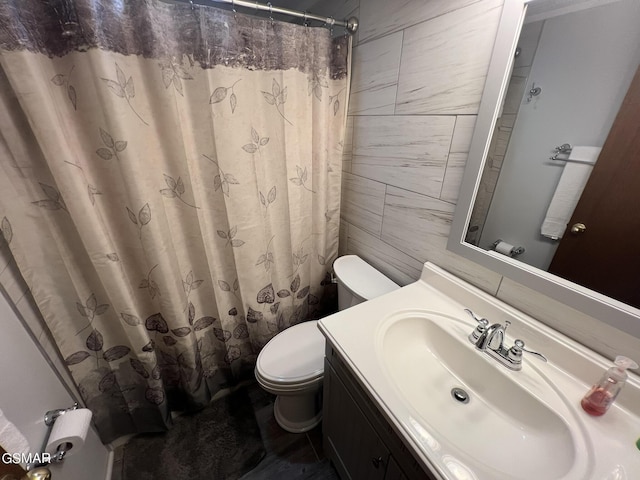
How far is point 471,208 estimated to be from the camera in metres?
0.90

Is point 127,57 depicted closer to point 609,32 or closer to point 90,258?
point 90,258

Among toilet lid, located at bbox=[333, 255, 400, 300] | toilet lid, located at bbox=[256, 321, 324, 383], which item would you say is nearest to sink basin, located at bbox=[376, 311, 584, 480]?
toilet lid, located at bbox=[333, 255, 400, 300]

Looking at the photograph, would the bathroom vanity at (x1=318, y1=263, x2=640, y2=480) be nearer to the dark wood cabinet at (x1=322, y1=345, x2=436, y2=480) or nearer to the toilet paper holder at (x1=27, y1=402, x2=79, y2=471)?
the dark wood cabinet at (x1=322, y1=345, x2=436, y2=480)

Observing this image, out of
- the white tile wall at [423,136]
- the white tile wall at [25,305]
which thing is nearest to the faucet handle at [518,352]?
the white tile wall at [423,136]

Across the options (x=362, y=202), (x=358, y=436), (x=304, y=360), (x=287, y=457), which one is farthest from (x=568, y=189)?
(x=287, y=457)

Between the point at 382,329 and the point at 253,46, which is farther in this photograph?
the point at 253,46

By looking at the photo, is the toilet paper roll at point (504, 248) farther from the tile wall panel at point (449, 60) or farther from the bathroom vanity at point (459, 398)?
the tile wall panel at point (449, 60)

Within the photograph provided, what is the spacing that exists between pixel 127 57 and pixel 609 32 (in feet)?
4.36

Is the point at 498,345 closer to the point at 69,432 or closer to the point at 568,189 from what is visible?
the point at 568,189

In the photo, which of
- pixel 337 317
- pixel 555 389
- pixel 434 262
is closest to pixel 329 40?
pixel 434 262

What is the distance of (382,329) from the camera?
854mm

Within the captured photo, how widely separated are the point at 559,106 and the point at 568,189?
23cm

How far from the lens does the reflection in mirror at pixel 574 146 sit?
1.98 ft

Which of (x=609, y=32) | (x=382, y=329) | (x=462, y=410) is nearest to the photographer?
(x=609, y=32)
